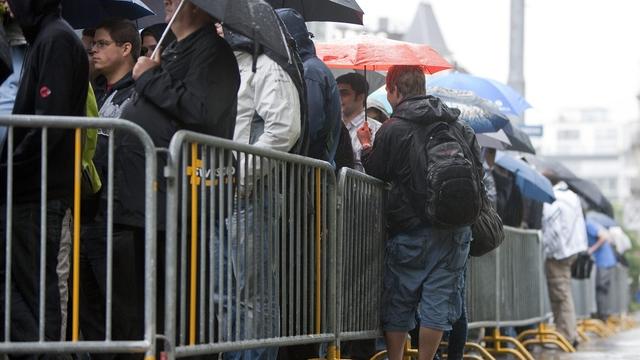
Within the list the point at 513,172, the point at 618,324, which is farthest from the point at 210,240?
the point at 618,324

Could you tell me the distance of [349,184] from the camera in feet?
28.1

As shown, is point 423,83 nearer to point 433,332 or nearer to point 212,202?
Result: point 433,332

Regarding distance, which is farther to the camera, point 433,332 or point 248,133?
point 433,332

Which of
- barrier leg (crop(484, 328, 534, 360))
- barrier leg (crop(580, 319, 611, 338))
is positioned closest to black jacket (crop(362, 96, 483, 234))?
barrier leg (crop(484, 328, 534, 360))

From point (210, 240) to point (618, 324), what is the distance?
907 inches

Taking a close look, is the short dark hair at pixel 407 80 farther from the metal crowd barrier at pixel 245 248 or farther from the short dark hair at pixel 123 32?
the short dark hair at pixel 123 32

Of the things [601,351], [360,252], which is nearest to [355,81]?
[360,252]

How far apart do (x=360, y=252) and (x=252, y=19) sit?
2.15 meters

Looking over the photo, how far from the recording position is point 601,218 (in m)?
28.5

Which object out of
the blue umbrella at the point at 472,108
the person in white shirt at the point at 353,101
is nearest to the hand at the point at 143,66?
the person in white shirt at the point at 353,101

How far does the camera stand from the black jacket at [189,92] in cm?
682

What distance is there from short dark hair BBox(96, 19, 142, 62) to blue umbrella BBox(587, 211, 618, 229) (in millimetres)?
19971

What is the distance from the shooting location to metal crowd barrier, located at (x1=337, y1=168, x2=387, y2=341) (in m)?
8.47

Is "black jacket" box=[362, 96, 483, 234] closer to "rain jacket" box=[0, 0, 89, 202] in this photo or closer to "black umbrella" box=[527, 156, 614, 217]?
"rain jacket" box=[0, 0, 89, 202]
